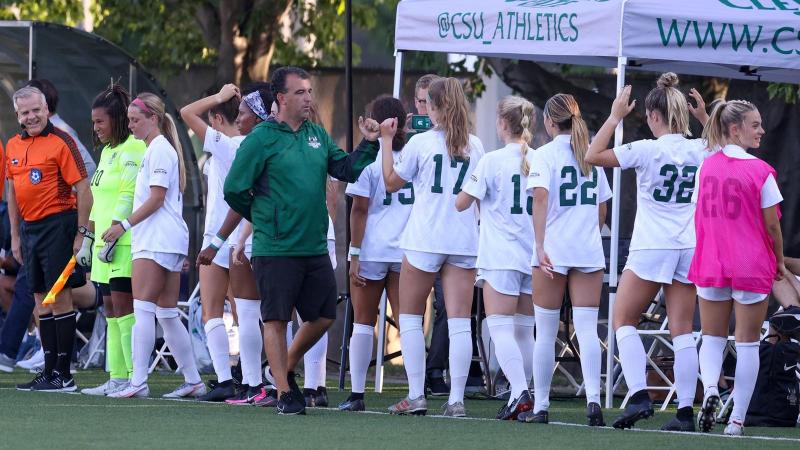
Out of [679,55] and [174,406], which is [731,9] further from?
[174,406]

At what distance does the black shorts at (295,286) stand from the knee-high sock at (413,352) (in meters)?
0.52

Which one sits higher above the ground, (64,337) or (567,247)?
(567,247)

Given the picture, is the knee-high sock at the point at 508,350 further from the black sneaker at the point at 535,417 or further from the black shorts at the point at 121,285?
the black shorts at the point at 121,285

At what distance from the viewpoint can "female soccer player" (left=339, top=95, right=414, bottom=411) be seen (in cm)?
1022

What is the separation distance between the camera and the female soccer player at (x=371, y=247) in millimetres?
10219

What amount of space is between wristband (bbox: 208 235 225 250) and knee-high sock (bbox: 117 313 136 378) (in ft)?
2.94

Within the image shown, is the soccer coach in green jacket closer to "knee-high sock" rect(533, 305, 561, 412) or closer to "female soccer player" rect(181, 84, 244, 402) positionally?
"female soccer player" rect(181, 84, 244, 402)

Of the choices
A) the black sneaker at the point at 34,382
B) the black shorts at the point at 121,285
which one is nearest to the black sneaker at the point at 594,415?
the black shorts at the point at 121,285

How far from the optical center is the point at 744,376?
8.75 meters

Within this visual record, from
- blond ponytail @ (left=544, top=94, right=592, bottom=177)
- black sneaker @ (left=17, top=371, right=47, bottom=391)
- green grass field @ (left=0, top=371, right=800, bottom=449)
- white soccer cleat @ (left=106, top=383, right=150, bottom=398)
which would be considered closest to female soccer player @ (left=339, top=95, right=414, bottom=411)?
green grass field @ (left=0, top=371, right=800, bottom=449)

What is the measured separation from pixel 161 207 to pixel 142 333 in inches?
31.2

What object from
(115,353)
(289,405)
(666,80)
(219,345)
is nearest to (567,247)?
(666,80)

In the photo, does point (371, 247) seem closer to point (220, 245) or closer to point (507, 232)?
point (220, 245)

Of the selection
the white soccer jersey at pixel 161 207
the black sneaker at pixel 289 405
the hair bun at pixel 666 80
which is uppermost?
the hair bun at pixel 666 80
